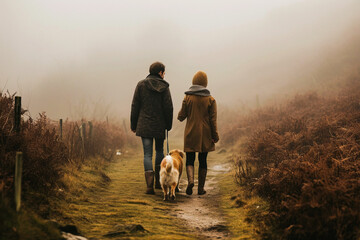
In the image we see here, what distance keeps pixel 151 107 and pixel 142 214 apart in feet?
7.31

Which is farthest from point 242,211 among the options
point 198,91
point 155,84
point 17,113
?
point 17,113

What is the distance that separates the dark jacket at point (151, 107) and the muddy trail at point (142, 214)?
1.24 meters

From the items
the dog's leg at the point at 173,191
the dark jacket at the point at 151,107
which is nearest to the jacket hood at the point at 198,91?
the dark jacket at the point at 151,107

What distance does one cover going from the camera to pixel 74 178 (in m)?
5.74

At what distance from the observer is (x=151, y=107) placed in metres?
6.01

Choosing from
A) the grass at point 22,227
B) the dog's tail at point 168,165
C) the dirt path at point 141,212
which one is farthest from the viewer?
the dog's tail at point 168,165

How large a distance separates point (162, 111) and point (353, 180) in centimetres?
362

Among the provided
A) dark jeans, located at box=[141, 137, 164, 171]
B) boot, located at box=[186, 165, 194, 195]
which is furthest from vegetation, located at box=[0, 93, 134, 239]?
boot, located at box=[186, 165, 194, 195]

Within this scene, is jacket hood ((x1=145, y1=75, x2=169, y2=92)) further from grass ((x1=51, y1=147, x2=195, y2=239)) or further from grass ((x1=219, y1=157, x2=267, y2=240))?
grass ((x1=219, y1=157, x2=267, y2=240))

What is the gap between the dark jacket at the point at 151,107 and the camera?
5973 millimetres

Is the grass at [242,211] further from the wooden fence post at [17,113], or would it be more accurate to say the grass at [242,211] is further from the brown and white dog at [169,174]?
the wooden fence post at [17,113]

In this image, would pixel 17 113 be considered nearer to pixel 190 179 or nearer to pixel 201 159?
pixel 190 179

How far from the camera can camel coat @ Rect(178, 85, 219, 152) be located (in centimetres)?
599

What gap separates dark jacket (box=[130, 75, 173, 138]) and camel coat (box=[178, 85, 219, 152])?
0.41 meters
